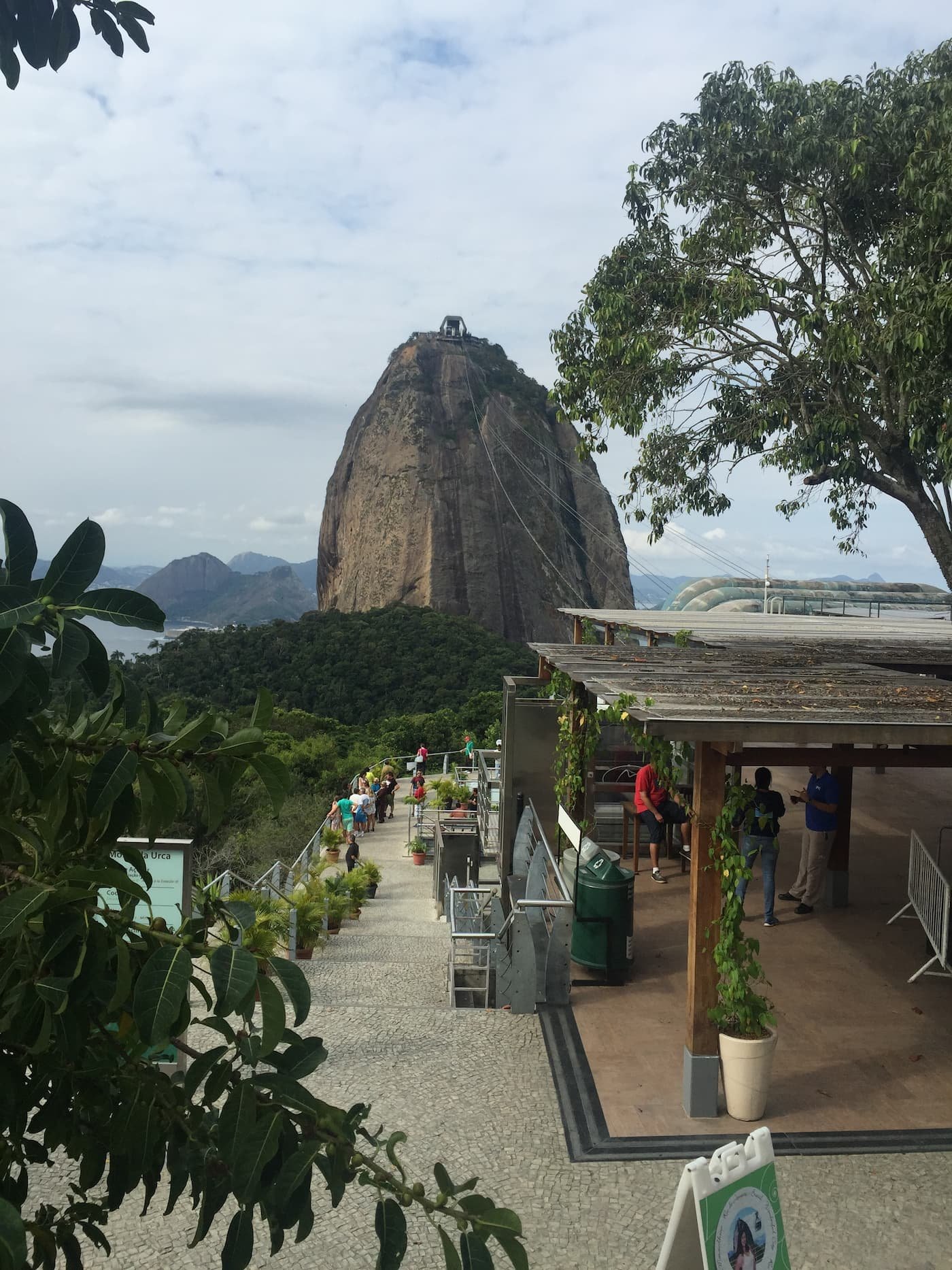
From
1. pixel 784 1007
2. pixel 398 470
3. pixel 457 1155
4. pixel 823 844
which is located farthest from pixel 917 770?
pixel 398 470

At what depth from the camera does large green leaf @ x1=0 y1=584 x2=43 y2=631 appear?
1.06 m

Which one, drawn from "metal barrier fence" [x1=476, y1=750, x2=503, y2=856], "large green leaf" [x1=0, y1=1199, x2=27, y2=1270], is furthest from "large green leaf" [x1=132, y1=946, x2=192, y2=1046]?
"metal barrier fence" [x1=476, y1=750, x2=503, y2=856]

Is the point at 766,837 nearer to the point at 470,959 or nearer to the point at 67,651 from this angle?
the point at 470,959

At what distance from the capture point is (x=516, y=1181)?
16.2ft

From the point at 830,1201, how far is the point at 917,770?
1520cm

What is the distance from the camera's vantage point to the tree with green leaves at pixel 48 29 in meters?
1.72

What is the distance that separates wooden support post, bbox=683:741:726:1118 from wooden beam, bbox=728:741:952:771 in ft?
0.87

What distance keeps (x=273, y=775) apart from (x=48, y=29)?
4.45ft

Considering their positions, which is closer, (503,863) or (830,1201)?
(830,1201)

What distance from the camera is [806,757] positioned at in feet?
19.1

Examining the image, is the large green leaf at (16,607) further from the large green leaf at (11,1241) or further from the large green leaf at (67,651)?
the large green leaf at (11,1241)

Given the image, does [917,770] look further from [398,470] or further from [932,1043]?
[398,470]

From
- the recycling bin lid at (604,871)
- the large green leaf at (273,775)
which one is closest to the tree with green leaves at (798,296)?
the recycling bin lid at (604,871)

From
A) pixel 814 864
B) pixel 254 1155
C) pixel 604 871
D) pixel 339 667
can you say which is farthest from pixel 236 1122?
pixel 339 667
